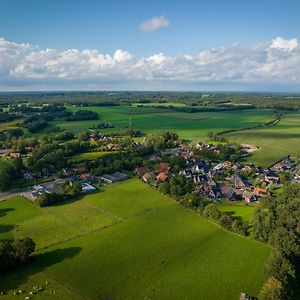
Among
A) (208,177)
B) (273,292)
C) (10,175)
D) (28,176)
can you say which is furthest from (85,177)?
(273,292)

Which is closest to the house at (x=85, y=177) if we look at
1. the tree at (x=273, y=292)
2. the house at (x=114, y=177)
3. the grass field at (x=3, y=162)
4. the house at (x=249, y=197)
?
the house at (x=114, y=177)

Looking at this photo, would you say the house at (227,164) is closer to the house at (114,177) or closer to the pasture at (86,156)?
the house at (114,177)

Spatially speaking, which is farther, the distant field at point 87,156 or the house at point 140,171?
the distant field at point 87,156

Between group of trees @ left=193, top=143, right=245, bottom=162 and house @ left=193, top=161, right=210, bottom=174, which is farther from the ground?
group of trees @ left=193, top=143, right=245, bottom=162

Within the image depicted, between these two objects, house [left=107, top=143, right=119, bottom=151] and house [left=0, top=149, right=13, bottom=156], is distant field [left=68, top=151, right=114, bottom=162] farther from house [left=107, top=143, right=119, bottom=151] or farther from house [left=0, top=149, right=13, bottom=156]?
house [left=0, top=149, right=13, bottom=156]

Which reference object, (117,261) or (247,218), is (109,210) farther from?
(247,218)

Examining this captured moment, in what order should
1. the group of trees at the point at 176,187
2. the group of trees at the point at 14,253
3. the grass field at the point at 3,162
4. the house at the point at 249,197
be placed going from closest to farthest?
the group of trees at the point at 14,253 → the house at the point at 249,197 → the group of trees at the point at 176,187 → the grass field at the point at 3,162

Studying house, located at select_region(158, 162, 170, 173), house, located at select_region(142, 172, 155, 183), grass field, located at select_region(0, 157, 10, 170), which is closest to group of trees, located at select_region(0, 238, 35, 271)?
house, located at select_region(142, 172, 155, 183)
